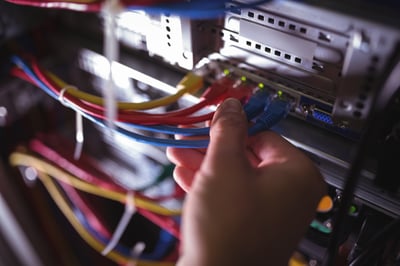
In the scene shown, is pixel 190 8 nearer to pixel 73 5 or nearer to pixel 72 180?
pixel 73 5

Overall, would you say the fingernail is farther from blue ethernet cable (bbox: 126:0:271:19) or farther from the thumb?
blue ethernet cable (bbox: 126:0:271:19)

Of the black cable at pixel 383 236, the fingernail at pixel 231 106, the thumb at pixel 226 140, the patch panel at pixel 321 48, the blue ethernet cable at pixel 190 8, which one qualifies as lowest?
the black cable at pixel 383 236

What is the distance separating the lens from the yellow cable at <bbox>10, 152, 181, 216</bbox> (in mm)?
840

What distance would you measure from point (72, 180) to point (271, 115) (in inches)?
20.0

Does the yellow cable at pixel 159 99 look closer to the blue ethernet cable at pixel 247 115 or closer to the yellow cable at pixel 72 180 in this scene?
the blue ethernet cable at pixel 247 115

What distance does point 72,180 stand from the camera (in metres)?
0.90

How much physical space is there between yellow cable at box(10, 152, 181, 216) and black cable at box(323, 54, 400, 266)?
382 millimetres

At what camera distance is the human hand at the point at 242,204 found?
17.4 inches

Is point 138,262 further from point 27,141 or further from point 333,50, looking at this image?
point 333,50

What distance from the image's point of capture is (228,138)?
1.64 feet

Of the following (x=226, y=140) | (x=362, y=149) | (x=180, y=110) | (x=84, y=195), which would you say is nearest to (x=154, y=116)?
(x=180, y=110)

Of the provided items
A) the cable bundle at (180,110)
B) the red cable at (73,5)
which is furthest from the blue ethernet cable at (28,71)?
the red cable at (73,5)

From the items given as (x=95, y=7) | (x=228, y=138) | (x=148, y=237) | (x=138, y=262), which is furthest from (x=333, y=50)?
(x=148, y=237)

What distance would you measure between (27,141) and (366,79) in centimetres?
81
